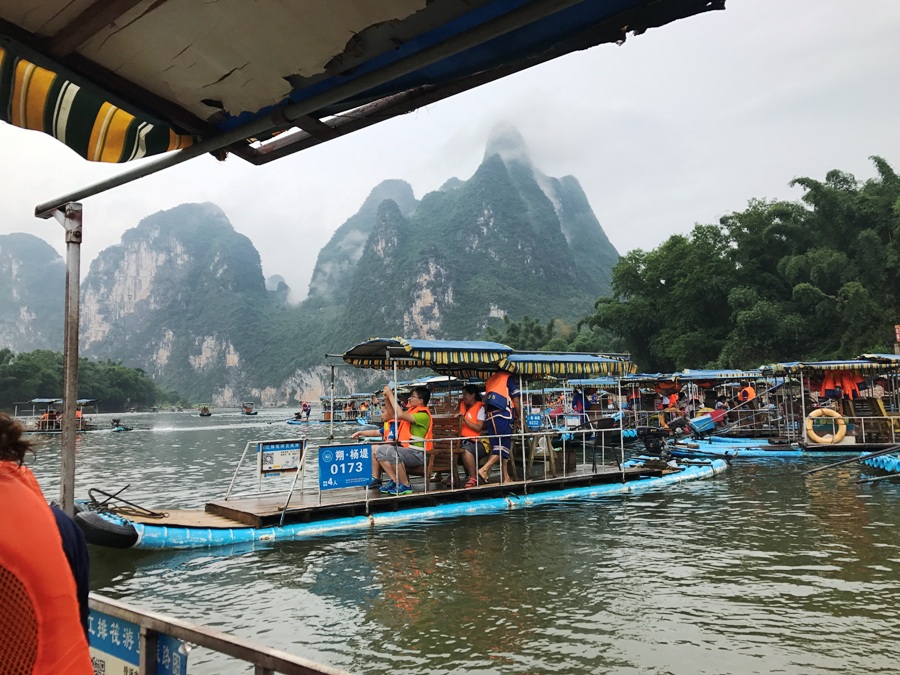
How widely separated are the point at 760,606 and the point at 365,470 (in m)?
5.94

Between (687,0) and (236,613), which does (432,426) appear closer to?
(236,613)

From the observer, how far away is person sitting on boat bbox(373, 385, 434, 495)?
11.0 meters

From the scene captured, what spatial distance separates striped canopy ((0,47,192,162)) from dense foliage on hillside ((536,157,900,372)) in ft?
130

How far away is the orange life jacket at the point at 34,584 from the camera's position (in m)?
1.34

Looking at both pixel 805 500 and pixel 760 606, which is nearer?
pixel 760 606

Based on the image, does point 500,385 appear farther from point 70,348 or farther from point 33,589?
point 33,589

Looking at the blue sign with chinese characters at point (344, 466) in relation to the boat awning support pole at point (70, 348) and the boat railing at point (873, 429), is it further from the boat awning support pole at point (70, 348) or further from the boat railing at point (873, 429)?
the boat railing at point (873, 429)

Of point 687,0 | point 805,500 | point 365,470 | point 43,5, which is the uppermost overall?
point 43,5

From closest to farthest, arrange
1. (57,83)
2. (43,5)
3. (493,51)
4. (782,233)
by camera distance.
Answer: (43,5), (493,51), (57,83), (782,233)

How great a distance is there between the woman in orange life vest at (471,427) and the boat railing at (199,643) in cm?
919

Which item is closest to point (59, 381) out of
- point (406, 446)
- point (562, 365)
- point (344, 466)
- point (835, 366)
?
point (406, 446)

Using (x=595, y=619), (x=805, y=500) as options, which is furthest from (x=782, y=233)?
(x=595, y=619)

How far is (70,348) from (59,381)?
90.1 meters

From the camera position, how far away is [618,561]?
847 centimetres
